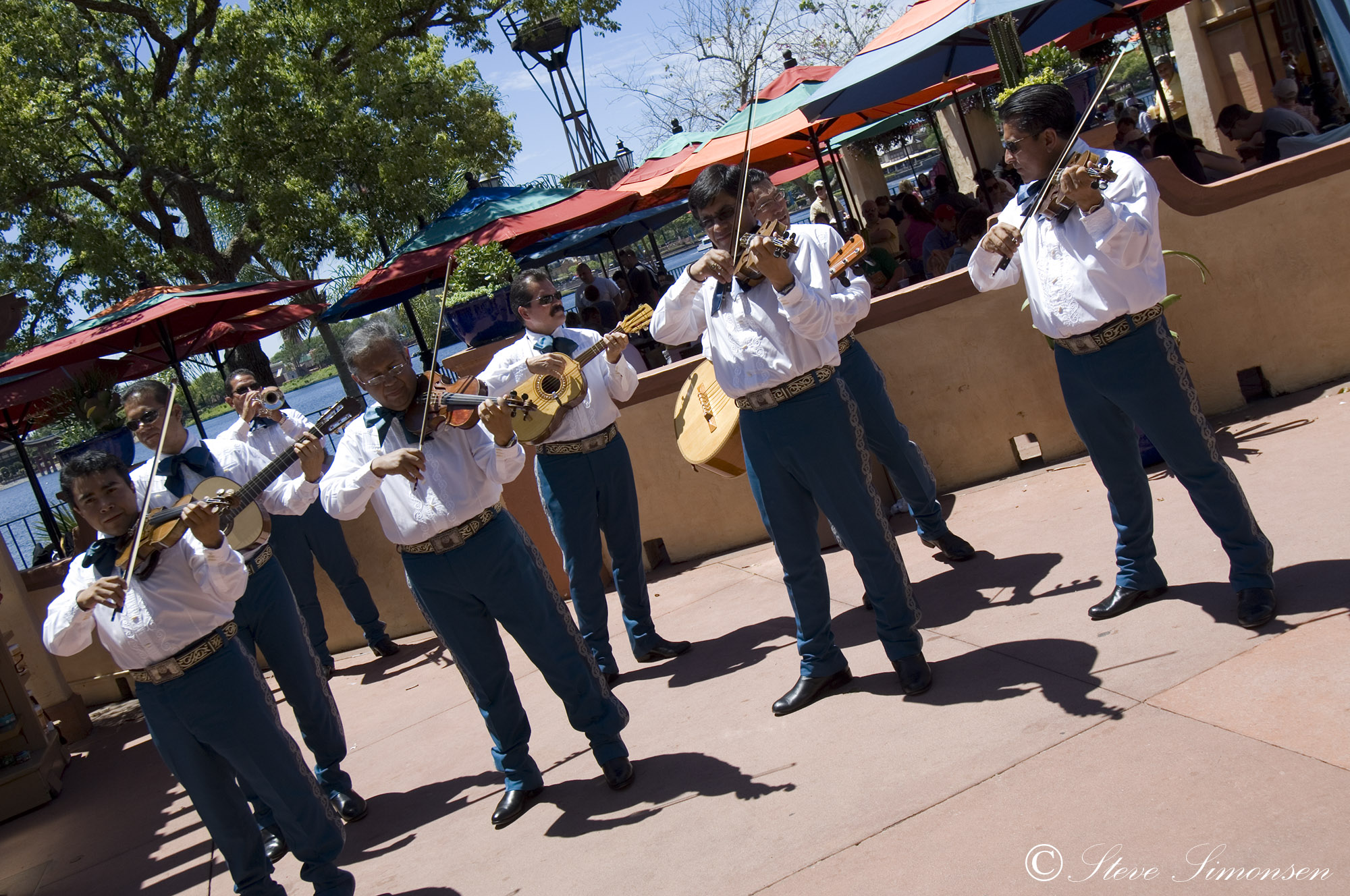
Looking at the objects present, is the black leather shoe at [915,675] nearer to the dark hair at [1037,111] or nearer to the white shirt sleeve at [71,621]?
the dark hair at [1037,111]

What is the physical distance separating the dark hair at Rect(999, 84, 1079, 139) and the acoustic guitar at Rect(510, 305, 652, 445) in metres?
1.94

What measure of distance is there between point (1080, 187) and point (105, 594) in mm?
3604

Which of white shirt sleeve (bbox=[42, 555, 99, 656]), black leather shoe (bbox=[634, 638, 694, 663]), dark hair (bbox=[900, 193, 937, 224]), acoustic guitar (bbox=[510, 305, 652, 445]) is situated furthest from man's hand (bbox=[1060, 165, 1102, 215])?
dark hair (bbox=[900, 193, 937, 224])

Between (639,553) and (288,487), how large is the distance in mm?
1909

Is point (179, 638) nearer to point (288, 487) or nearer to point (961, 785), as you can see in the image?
point (288, 487)

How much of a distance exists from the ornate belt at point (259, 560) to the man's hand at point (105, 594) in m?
1.30

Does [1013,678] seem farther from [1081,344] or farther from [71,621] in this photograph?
[71,621]

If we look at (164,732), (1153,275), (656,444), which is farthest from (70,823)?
(1153,275)

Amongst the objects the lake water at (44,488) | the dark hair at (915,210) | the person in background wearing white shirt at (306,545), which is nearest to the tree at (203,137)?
the lake water at (44,488)

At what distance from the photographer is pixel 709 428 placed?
219 inches

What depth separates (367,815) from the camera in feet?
16.3

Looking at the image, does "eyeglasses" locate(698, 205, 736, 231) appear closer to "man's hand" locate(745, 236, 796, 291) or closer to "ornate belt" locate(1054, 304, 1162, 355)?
"man's hand" locate(745, 236, 796, 291)

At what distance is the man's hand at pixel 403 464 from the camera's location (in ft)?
12.6

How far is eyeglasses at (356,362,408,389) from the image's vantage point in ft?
13.2
